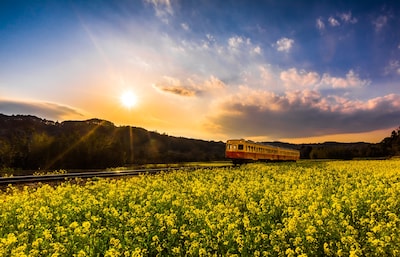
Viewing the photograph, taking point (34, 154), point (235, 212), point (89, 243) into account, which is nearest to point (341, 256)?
point (235, 212)

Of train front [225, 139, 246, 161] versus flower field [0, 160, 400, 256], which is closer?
flower field [0, 160, 400, 256]

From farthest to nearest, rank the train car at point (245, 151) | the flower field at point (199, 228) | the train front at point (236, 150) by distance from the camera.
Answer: the train car at point (245, 151) → the train front at point (236, 150) → the flower field at point (199, 228)

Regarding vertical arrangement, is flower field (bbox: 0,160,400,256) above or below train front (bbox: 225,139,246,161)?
below

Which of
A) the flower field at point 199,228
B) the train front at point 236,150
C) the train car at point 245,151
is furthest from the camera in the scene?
the train car at point 245,151

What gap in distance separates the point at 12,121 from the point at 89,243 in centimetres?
15163

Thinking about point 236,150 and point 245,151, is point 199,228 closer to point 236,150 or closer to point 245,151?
point 245,151

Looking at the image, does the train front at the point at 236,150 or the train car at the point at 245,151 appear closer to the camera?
the train front at the point at 236,150

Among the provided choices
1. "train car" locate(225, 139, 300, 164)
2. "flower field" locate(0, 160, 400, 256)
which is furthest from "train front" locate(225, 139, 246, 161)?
"flower field" locate(0, 160, 400, 256)

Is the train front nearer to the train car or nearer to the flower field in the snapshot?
the train car

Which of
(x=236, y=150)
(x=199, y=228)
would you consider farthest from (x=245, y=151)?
(x=199, y=228)

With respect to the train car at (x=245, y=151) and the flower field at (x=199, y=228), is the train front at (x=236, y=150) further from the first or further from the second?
the flower field at (x=199, y=228)

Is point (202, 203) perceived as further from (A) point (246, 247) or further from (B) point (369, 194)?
(B) point (369, 194)

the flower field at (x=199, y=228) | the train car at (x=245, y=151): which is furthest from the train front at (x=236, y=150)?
the flower field at (x=199, y=228)

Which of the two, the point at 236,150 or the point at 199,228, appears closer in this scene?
the point at 199,228
